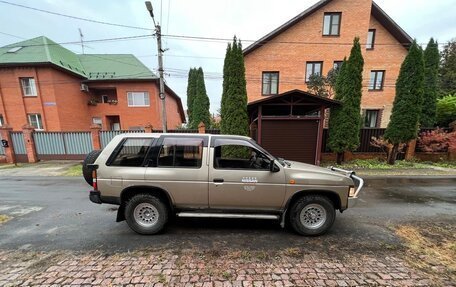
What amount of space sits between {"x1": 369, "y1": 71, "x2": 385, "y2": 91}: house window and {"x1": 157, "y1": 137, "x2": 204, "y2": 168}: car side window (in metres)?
17.4

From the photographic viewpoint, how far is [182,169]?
337 centimetres

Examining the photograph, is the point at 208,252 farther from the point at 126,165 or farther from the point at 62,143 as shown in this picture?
the point at 62,143

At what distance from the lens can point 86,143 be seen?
38.8ft

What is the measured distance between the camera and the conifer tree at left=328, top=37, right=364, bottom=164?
953 cm

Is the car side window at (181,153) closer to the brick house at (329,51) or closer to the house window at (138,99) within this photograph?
the brick house at (329,51)

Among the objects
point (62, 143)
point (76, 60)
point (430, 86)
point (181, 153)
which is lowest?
point (62, 143)

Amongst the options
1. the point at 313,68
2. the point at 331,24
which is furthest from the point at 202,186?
the point at 331,24

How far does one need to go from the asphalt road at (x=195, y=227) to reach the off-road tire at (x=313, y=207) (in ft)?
0.45

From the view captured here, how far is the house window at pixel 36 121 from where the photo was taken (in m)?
15.1

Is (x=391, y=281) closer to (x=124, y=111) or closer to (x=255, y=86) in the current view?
(x=255, y=86)

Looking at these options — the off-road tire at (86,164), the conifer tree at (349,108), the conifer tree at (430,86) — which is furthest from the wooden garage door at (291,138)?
the conifer tree at (430,86)

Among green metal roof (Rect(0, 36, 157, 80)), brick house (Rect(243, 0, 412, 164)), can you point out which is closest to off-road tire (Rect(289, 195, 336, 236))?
brick house (Rect(243, 0, 412, 164))

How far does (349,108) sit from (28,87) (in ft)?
75.3

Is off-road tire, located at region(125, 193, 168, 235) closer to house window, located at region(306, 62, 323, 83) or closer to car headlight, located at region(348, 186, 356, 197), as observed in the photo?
car headlight, located at region(348, 186, 356, 197)
